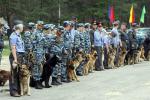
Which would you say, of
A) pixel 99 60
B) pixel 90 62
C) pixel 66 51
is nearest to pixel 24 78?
pixel 66 51

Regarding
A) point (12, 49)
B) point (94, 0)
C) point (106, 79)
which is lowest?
point (106, 79)

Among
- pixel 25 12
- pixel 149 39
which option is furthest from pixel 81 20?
pixel 149 39

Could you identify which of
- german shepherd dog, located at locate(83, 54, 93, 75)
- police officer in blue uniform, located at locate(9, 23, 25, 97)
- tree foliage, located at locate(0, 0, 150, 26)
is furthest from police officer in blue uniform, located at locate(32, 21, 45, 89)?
tree foliage, located at locate(0, 0, 150, 26)

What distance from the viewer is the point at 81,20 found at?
195ft

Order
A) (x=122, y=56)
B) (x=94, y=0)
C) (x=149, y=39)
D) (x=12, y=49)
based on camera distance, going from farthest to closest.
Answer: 1. (x=94, y=0)
2. (x=149, y=39)
3. (x=122, y=56)
4. (x=12, y=49)

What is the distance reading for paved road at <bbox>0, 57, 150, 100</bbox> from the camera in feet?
43.1

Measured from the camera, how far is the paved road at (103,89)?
13133 mm

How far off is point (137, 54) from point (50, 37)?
9.52 metres

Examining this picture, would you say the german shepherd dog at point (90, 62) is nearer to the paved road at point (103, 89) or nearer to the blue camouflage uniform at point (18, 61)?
the paved road at point (103, 89)

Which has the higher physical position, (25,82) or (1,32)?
(1,32)

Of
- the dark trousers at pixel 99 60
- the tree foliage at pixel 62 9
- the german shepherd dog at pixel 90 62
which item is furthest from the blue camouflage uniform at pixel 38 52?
the tree foliage at pixel 62 9

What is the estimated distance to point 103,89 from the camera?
48.1ft

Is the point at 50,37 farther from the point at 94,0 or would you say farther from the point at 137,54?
the point at 94,0

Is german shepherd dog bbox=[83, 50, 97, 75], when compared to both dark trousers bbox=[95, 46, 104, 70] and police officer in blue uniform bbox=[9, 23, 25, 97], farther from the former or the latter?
police officer in blue uniform bbox=[9, 23, 25, 97]
